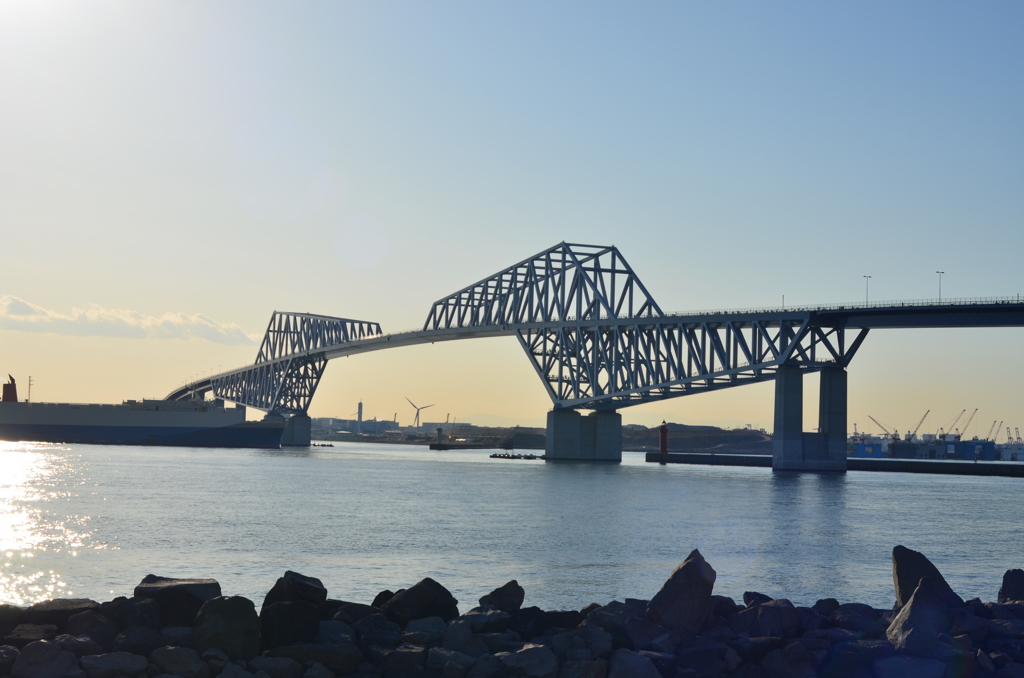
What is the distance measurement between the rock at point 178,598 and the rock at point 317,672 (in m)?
2.39

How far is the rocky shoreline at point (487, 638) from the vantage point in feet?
45.0

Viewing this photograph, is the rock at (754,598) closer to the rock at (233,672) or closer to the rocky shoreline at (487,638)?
the rocky shoreline at (487,638)

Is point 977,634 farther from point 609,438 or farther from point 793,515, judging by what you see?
point 609,438

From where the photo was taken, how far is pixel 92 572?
916 inches

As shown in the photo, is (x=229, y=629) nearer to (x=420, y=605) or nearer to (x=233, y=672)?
(x=233, y=672)

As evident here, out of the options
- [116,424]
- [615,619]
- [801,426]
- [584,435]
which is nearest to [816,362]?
[801,426]

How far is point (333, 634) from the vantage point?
49.4 feet

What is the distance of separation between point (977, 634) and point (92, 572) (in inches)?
723

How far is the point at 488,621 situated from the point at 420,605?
141cm

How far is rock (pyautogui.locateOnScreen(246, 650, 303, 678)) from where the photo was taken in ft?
44.5

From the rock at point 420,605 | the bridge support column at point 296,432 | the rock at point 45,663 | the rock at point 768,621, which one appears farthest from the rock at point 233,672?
the bridge support column at point 296,432

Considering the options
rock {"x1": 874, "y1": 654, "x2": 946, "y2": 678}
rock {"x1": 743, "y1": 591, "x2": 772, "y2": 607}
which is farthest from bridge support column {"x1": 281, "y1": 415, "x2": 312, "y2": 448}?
rock {"x1": 874, "y1": 654, "x2": 946, "y2": 678}

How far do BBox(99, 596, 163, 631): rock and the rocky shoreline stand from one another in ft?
0.07

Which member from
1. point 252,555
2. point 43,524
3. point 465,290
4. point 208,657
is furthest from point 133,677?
point 465,290
